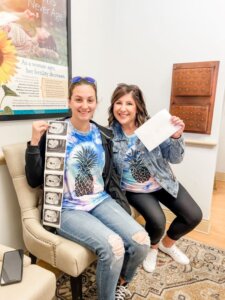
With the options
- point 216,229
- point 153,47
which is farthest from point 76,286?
point 153,47

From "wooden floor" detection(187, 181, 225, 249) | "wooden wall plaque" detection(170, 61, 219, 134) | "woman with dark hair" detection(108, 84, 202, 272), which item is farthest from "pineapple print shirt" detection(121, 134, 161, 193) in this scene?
"wooden floor" detection(187, 181, 225, 249)

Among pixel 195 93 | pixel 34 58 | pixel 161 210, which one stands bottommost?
pixel 161 210

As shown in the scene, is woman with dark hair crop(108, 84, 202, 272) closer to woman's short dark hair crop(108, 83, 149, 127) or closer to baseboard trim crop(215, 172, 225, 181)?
woman's short dark hair crop(108, 83, 149, 127)

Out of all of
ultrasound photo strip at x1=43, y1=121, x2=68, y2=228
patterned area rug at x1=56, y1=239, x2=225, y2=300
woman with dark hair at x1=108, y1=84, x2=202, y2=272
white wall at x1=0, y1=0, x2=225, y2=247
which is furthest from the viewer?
white wall at x1=0, y1=0, x2=225, y2=247

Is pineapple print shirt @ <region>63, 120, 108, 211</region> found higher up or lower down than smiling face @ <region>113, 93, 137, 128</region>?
lower down

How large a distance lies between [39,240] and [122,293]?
0.53 m

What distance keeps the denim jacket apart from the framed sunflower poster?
1.59 ft

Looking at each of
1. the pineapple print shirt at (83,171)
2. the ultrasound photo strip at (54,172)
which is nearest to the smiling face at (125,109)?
the pineapple print shirt at (83,171)

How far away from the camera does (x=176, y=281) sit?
136 cm

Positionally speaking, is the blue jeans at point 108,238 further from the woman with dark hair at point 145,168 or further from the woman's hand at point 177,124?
the woman's hand at point 177,124

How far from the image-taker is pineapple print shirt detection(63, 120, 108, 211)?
3.73ft

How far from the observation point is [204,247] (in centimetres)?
169

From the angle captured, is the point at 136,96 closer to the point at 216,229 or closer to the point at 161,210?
the point at 161,210

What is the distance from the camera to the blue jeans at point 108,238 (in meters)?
0.99
